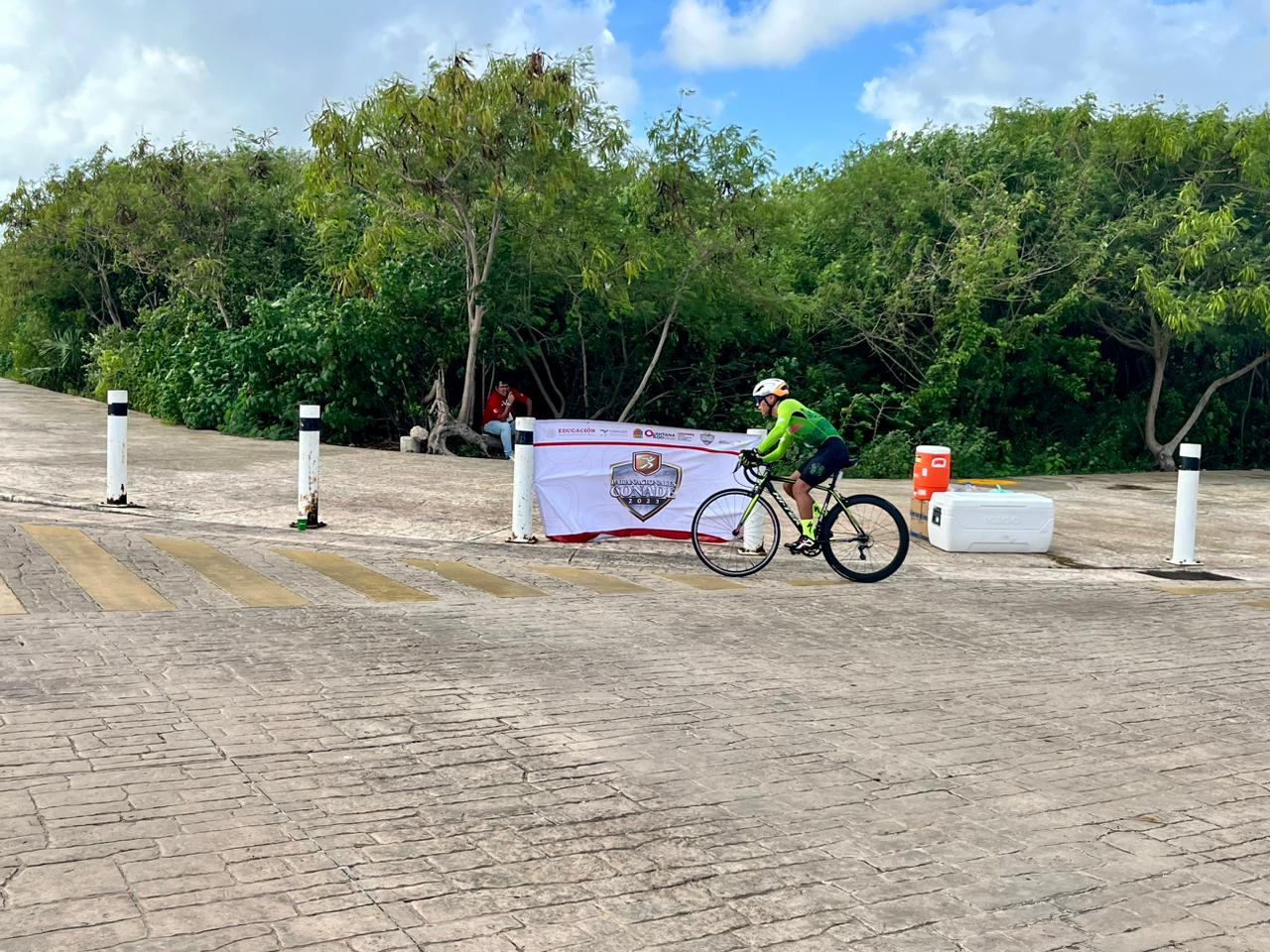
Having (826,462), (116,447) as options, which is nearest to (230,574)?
(116,447)

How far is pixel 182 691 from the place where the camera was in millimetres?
6430

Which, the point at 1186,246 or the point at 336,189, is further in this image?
the point at 1186,246

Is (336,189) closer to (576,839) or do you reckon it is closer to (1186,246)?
(1186,246)

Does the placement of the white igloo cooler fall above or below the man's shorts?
below

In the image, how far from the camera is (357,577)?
10.0m

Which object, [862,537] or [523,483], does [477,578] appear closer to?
[523,483]

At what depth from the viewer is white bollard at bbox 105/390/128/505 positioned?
12727mm

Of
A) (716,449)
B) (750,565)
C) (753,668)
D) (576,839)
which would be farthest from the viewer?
(716,449)

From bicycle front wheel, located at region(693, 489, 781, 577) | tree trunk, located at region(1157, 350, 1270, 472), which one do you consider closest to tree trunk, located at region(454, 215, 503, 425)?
bicycle front wheel, located at region(693, 489, 781, 577)

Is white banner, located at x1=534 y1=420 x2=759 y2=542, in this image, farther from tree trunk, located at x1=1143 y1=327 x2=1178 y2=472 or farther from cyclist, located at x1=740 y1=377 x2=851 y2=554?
tree trunk, located at x1=1143 y1=327 x2=1178 y2=472

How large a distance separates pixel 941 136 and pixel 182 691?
758 inches

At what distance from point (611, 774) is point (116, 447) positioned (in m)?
9.13

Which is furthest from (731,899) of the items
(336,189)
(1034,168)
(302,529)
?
(1034,168)

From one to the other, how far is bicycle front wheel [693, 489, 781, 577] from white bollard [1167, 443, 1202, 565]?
4.09 m
